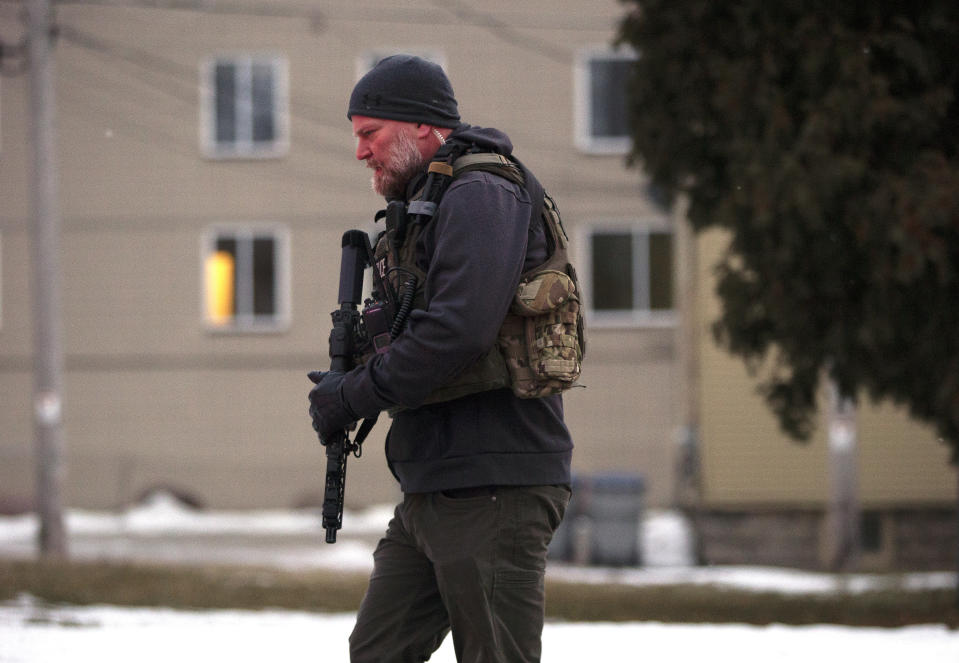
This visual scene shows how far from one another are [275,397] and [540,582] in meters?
18.8

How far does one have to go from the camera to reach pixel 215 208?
859 inches

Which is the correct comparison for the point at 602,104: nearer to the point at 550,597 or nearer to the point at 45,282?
the point at 45,282

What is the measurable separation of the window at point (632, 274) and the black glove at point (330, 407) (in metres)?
18.5

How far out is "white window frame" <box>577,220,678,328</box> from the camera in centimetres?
2155

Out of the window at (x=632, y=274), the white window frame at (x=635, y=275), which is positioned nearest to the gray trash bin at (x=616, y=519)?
the white window frame at (x=635, y=275)

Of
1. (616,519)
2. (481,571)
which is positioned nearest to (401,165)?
(481,571)

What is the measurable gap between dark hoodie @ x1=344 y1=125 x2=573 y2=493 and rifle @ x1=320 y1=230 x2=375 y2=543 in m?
0.15

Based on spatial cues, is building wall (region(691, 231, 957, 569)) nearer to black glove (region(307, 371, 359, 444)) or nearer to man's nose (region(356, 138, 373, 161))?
man's nose (region(356, 138, 373, 161))

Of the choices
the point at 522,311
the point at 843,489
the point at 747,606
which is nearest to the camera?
the point at 522,311

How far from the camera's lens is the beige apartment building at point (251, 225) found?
70.4ft

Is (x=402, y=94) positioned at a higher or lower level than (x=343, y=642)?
higher

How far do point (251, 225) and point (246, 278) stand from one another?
0.85 metres

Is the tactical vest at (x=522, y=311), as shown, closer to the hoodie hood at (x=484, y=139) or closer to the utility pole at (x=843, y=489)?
the hoodie hood at (x=484, y=139)

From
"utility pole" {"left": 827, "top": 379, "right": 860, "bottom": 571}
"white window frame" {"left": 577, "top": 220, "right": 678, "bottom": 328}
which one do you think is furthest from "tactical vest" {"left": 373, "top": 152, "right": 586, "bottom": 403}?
"white window frame" {"left": 577, "top": 220, "right": 678, "bottom": 328}
